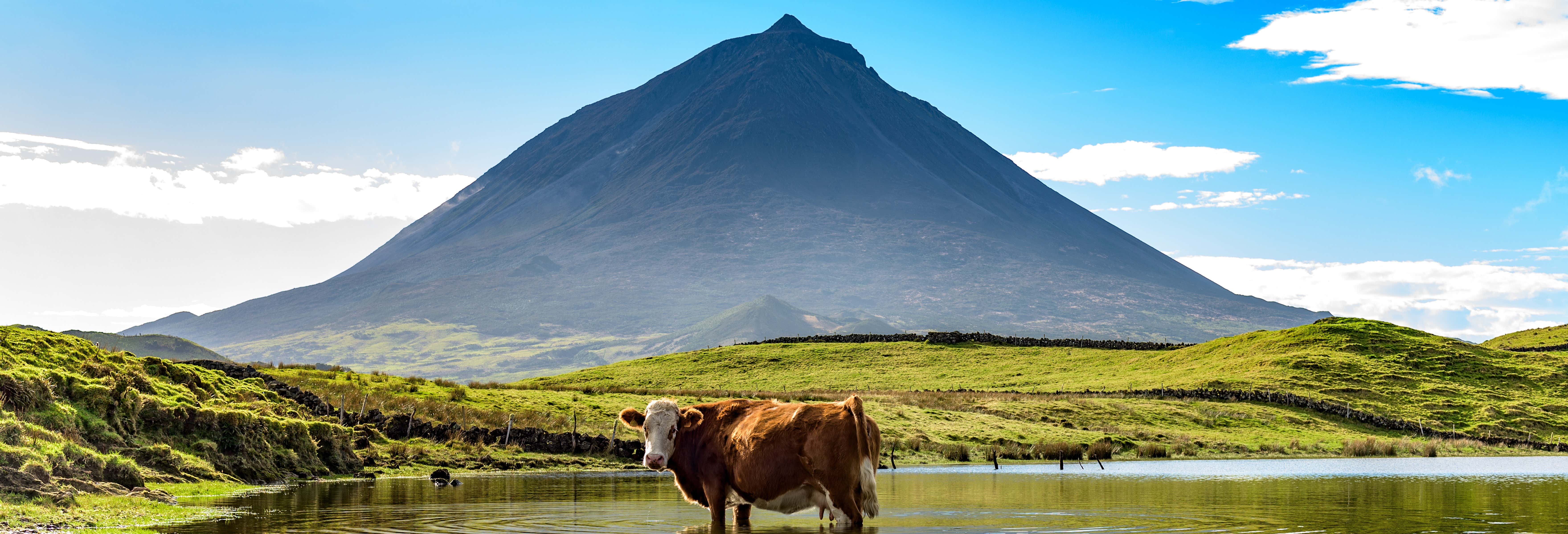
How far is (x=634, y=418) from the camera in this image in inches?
746

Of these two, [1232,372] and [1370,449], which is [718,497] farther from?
[1232,372]

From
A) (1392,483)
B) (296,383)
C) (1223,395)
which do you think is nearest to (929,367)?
(1223,395)

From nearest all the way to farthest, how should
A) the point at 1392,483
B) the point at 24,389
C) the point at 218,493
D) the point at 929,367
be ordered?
the point at 24,389 → the point at 218,493 → the point at 1392,483 → the point at 929,367

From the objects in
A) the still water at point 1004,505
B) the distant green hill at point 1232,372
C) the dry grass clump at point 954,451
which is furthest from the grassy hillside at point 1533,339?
the still water at point 1004,505

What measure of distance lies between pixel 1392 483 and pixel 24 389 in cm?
3235

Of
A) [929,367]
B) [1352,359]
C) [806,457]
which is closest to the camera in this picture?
[806,457]

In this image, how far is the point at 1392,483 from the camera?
31875 millimetres

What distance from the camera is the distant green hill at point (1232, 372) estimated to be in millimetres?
68875

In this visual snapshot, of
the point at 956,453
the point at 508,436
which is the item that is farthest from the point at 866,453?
the point at 956,453

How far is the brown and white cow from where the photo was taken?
16.6 m

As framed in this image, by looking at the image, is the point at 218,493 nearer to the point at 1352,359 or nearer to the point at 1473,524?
the point at 1473,524

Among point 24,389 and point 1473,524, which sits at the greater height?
point 24,389

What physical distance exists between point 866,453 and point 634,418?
13.6 feet

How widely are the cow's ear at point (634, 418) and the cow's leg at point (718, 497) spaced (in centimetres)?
152
